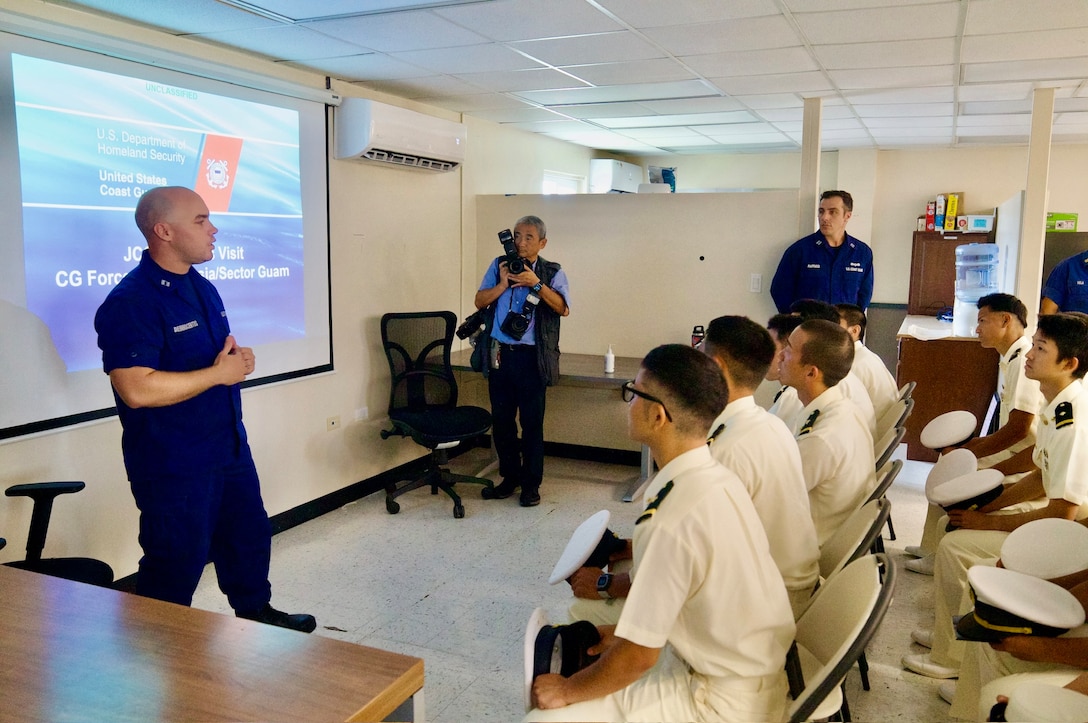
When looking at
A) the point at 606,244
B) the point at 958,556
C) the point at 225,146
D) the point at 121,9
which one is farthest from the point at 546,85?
the point at 958,556

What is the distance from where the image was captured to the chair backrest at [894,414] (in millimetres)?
3198

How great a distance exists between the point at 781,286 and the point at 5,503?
411 centimetres

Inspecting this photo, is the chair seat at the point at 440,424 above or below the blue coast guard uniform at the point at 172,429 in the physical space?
below

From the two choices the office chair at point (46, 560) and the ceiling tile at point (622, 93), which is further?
the ceiling tile at point (622, 93)

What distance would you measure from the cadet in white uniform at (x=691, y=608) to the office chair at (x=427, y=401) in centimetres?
288

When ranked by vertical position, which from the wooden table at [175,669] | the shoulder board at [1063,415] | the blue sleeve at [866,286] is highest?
the blue sleeve at [866,286]

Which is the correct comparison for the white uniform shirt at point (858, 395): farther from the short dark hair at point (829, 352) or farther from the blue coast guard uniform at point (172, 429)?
the blue coast guard uniform at point (172, 429)

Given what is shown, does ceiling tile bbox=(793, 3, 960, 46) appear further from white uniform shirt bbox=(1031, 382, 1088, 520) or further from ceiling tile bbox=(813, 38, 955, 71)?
white uniform shirt bbox=(1031, 382, 1088, 520)

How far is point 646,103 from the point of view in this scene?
5168 mm

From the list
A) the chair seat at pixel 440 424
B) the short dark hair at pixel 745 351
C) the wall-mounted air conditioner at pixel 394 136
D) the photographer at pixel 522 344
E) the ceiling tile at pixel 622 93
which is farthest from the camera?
the ceiling tile at pixel 622 93

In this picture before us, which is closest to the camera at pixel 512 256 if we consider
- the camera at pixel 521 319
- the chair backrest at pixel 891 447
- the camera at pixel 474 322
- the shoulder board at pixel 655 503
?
the camera at pixel 521 319

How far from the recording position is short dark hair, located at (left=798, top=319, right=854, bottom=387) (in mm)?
2605

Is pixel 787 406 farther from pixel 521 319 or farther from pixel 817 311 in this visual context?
pixel 521 319

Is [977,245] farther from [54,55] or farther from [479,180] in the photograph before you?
[54,55]
